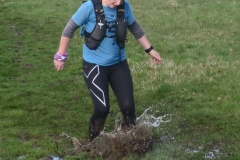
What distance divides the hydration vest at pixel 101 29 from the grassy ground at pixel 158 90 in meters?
1.72

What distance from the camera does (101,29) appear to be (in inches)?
238

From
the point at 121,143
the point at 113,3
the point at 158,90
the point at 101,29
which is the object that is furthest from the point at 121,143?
the point at 158,90

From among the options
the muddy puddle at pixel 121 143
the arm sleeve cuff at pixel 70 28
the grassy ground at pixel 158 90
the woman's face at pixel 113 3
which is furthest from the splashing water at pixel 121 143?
the woman's face at pixel 113 3

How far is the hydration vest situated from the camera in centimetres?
604

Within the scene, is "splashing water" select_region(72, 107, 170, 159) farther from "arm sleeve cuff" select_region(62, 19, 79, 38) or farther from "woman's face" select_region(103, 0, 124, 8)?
"woman's face" select_region(103, 0, 124, 8)


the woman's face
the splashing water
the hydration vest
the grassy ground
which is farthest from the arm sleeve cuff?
the grassy ground

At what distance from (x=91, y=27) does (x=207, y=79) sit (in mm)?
4544

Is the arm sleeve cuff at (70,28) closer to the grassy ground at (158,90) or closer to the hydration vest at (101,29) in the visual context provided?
the hydration vest at (101,29)

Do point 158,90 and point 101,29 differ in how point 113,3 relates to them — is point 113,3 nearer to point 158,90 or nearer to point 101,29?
point 101,29

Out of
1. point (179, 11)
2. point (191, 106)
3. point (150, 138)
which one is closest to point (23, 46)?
point (179, 11)

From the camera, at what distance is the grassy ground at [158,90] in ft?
23.3

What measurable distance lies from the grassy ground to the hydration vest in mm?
1722

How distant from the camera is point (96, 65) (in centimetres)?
632

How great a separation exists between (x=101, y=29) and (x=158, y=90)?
12.6ft
